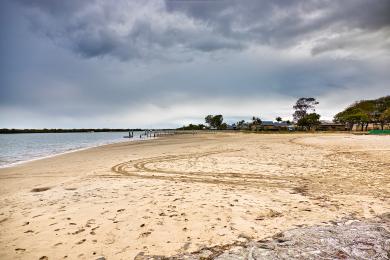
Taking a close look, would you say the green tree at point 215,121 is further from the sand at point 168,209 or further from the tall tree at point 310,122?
the sand at point 168,209

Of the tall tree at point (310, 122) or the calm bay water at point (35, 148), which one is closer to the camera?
the calm bay water at point (35, 148)

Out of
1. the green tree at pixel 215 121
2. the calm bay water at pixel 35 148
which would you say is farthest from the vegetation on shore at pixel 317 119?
the calm bay water at pixel 35 148

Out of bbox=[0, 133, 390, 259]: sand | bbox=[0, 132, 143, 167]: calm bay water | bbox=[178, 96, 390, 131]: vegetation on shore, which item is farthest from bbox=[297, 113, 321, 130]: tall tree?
bbox=[0, 133, 390, 259]: sand

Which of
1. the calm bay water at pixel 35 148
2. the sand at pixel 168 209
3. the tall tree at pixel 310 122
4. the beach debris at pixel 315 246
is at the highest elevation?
the tall tree at pixel 310 122

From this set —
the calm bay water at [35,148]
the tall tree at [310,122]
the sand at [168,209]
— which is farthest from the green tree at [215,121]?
the sand at [168,209]

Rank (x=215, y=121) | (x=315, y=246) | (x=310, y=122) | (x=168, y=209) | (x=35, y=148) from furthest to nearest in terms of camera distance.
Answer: (x=215, y=121) → (x=310, y=122) → (x=35, y=148) → (x=168, y=209) → (x=315, y=246)

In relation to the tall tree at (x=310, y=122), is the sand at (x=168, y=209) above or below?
below

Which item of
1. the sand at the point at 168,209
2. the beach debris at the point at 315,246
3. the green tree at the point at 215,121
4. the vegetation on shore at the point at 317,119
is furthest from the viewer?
the green tree at the point at 215,121

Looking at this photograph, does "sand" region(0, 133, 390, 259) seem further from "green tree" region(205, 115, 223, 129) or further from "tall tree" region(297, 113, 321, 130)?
"green tree" region(205, 115, 223, 129)

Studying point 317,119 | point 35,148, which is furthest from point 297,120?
point 35,148

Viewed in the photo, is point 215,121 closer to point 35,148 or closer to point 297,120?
point 297,120

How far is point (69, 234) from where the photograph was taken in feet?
16.3

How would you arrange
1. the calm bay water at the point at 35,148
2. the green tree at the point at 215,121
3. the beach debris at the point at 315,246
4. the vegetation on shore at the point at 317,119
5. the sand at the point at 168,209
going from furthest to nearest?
1. the green tree at the point at 215,121
2. the vegetation on shore at the point at 317,119
3. the calm bay water at the point at 35,148
4. the sand at the point at 168,209
5. the beach debris at the point at 315,246

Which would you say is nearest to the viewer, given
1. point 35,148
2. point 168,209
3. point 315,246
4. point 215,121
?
point 315,246
